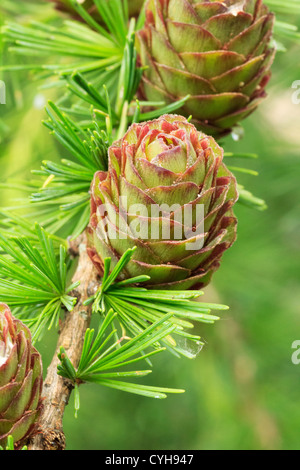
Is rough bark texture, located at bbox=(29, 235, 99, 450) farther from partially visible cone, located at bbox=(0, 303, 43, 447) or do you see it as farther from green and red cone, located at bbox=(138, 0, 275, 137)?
green and red cone, located at bbox=(138, 0, 275, 137)

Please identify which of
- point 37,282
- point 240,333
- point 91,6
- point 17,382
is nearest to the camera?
point 17,382

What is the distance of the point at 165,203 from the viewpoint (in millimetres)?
452

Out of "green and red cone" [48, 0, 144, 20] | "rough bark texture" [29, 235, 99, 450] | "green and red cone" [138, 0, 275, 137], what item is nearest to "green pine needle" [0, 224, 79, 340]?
"rough bark texture" [29, 235, 99, 450]

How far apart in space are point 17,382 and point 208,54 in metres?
0.36

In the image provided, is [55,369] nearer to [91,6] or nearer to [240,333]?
[91,6]

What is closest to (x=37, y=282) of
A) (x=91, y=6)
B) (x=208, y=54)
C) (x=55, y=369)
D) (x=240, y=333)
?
(x=55, y=369)

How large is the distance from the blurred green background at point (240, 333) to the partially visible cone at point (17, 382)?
0.54 m

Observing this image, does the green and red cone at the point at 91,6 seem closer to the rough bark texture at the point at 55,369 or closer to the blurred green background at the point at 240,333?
the blurred green background at the point at 240,333

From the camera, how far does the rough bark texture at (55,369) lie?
17.1 inches

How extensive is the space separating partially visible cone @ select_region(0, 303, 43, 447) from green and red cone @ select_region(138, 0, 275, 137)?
30cm

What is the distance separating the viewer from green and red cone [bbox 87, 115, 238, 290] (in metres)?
0.45

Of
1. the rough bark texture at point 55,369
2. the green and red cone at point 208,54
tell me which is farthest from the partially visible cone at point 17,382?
the green and red cone at point 208,54

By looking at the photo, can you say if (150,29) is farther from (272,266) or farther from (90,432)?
(90,432)
